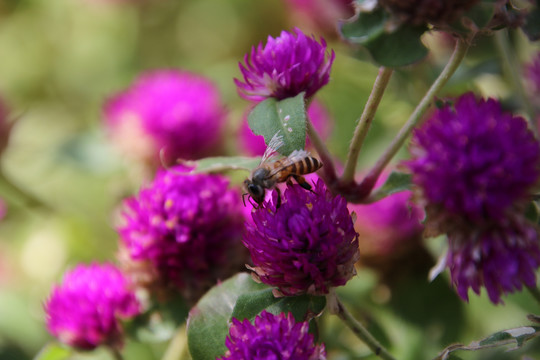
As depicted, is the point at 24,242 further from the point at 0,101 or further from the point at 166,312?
the point at 166,312

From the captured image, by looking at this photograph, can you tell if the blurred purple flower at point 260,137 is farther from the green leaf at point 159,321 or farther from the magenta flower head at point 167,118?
the green leaf at point 159,321

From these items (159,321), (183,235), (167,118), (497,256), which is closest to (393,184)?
(497,256)

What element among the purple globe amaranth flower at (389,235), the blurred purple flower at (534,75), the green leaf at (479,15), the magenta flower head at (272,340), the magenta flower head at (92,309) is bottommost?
the purple globe amaranth flower at (389,235)

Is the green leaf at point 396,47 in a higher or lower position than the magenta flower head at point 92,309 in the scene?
higher

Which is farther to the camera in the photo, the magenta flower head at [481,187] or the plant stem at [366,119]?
the plant stem at [366,119]

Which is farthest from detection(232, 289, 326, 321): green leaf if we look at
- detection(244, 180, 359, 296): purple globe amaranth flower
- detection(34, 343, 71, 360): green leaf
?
detection(34, 343, 71, 360): green leaf

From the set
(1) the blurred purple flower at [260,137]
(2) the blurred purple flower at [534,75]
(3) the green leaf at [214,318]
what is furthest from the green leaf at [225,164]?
(2) the blurred purple flower at [534,75]
